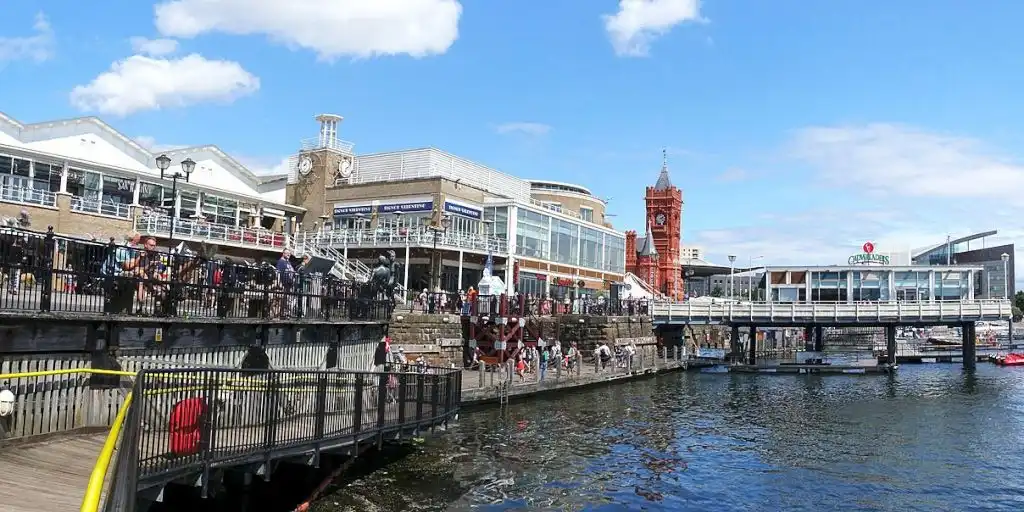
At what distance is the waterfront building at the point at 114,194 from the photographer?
37000 mm

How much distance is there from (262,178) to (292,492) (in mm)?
57469

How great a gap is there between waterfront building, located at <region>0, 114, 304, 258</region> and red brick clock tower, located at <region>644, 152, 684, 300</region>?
66.3m

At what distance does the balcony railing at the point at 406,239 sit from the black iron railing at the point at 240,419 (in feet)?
→ 102

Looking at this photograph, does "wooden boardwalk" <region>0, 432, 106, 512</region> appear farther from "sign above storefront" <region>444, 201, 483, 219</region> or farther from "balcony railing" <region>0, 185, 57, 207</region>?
"sign above storefront" <region>444, 201, 483, 219</region>

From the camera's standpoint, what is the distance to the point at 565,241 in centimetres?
6062

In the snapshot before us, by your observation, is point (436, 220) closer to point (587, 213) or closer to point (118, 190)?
point (118, 190)

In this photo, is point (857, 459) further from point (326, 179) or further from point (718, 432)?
point (326, 179)

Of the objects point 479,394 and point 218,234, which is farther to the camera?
point 218,234

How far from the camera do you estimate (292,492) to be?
15273mm

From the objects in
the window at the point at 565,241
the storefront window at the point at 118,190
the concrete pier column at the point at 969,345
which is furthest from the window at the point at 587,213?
the storefront window at the point at 118,190

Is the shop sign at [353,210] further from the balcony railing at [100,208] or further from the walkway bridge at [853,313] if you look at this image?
the walkway bridge at [853,313]

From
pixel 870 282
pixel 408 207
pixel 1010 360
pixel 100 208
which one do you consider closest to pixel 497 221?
pixel 408 207

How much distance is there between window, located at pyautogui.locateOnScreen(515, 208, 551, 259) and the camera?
179ft

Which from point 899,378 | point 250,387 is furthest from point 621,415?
point 899,378
